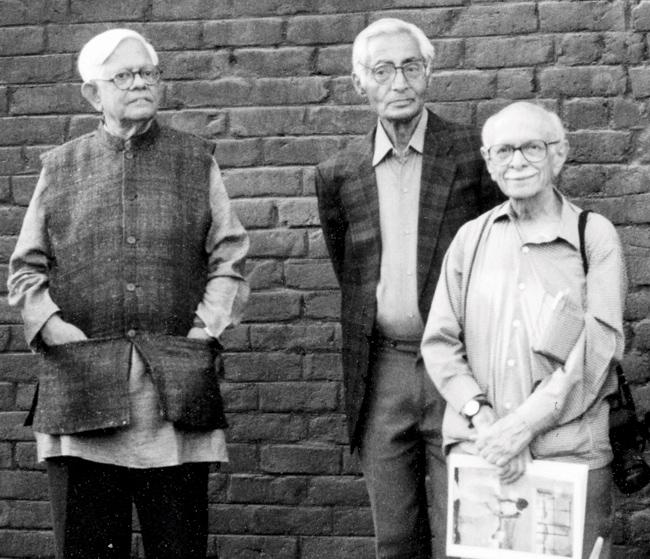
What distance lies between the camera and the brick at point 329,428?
4.66 m

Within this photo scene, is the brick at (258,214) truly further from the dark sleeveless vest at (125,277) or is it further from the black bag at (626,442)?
the black bag at (626,442)

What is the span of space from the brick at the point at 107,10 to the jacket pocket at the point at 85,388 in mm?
1512

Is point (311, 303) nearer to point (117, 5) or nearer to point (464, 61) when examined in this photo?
point (464, 61)

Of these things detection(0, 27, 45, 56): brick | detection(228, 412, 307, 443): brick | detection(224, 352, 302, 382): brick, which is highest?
detection(0, 27, 45, 56): brick

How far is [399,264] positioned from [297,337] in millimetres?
952

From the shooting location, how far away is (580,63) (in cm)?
448

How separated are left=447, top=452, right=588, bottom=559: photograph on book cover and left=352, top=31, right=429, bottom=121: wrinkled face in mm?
1083

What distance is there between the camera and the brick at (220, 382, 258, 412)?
4.70m

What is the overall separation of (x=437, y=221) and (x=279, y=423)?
123 cm

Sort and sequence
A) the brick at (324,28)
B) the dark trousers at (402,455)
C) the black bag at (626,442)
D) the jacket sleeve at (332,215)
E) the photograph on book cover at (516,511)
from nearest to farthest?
the photograph on book cover at (516,511) < the black bag at (626,442) < the dark trousers at (402,455) < the jacket sleeve at (332,215) < the brick at (324,28)

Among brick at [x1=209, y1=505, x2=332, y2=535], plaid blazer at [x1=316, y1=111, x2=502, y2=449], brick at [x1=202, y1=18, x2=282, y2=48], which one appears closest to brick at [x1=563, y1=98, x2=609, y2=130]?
plaid blazer at [x1=316, y1=111, x2=502, y2=449]

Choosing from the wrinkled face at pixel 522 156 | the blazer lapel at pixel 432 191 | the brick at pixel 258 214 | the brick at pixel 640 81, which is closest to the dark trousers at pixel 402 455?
the blazer lapel at pixel 432 191

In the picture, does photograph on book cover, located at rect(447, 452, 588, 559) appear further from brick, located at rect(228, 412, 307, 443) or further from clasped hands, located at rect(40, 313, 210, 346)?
brick, located at rect(228, 412, 307, 443)

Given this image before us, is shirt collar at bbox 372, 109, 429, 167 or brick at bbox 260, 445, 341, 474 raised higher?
shirt collar at bbox 372, 109, 429, 167
